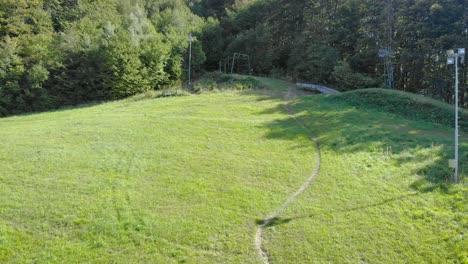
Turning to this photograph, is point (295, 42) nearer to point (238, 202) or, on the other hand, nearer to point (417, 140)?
point (417, 140)

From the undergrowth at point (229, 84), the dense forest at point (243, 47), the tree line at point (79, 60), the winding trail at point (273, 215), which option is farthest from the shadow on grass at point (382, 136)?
the tree line at point (79, 60)

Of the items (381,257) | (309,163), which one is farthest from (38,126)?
(381,257)

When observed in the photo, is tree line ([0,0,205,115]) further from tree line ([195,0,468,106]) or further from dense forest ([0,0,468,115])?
tree line ([195,0,468,106])

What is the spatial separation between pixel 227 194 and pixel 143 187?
2259 mm

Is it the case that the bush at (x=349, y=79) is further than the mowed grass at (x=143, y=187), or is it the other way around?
the bush at (x=349, y=79)

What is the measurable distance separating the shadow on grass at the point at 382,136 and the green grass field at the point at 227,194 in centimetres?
6

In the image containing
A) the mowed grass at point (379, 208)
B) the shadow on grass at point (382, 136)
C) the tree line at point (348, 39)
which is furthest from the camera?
the tree line at point (348, 39)

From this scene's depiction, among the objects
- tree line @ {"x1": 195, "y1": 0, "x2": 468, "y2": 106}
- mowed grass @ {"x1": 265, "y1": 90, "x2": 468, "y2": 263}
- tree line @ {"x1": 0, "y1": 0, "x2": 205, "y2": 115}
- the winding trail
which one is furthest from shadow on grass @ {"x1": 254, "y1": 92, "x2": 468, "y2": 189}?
tree line @ {"x1": 0, "y1": 0, "x2": 205, "y2": 115}

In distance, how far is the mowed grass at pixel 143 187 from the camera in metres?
6.45

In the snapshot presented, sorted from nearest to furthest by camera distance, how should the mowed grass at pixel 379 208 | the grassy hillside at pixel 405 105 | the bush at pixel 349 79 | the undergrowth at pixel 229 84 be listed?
the mowed grass at pixel 379 208, the grassy hillside at pixel 405 105, the bush at pixel 349 79, the undergrowth at pixel 229 84

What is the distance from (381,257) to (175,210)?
441 cm

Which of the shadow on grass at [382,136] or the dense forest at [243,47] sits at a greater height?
the dense forest at [243,47]

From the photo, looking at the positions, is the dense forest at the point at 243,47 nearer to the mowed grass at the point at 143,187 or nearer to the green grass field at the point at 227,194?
the green grass field at the point at 227,194

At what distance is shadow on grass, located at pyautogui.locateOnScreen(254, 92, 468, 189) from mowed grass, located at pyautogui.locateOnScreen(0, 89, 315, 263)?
35.1 inches
